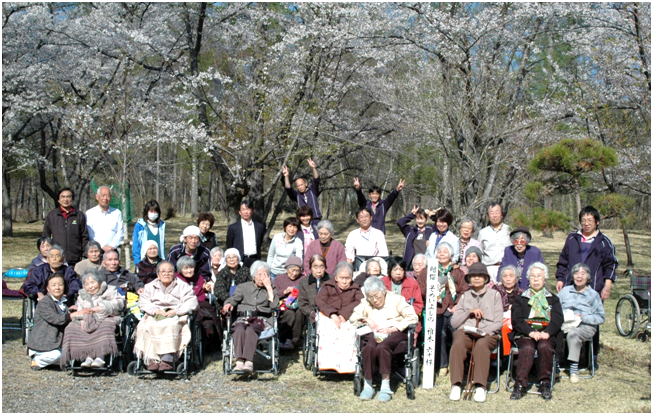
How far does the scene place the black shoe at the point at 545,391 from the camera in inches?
201

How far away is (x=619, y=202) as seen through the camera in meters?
7.21

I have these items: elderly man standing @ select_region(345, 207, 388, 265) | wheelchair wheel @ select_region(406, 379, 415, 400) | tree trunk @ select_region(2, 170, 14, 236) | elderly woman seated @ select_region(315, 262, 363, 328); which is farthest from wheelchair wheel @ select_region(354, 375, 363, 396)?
tree trunk @ select_region(2, 170, 14, 236)

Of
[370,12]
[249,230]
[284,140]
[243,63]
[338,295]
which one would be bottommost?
[338,295]

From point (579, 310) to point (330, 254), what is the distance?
8.34 ft

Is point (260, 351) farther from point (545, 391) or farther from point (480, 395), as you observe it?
point (545, 391)

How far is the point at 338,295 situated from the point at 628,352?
10.8 feet

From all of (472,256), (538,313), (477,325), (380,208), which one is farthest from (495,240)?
(380,208)

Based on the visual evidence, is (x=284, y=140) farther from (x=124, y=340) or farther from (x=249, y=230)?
(x=124, y=340)

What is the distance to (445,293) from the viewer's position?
232 inches

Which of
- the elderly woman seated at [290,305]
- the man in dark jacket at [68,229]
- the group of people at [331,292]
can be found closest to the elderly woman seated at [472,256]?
the group of people at [331,292]

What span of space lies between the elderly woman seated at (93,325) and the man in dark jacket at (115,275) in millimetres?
391

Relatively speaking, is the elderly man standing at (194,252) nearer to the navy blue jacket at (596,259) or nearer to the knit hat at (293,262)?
the knit hat at (293,262)

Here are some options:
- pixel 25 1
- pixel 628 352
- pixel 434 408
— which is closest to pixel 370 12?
pixel 25 1

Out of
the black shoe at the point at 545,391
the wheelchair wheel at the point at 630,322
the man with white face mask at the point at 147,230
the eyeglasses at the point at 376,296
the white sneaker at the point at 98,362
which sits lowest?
the black shoe at the point at 545,391
